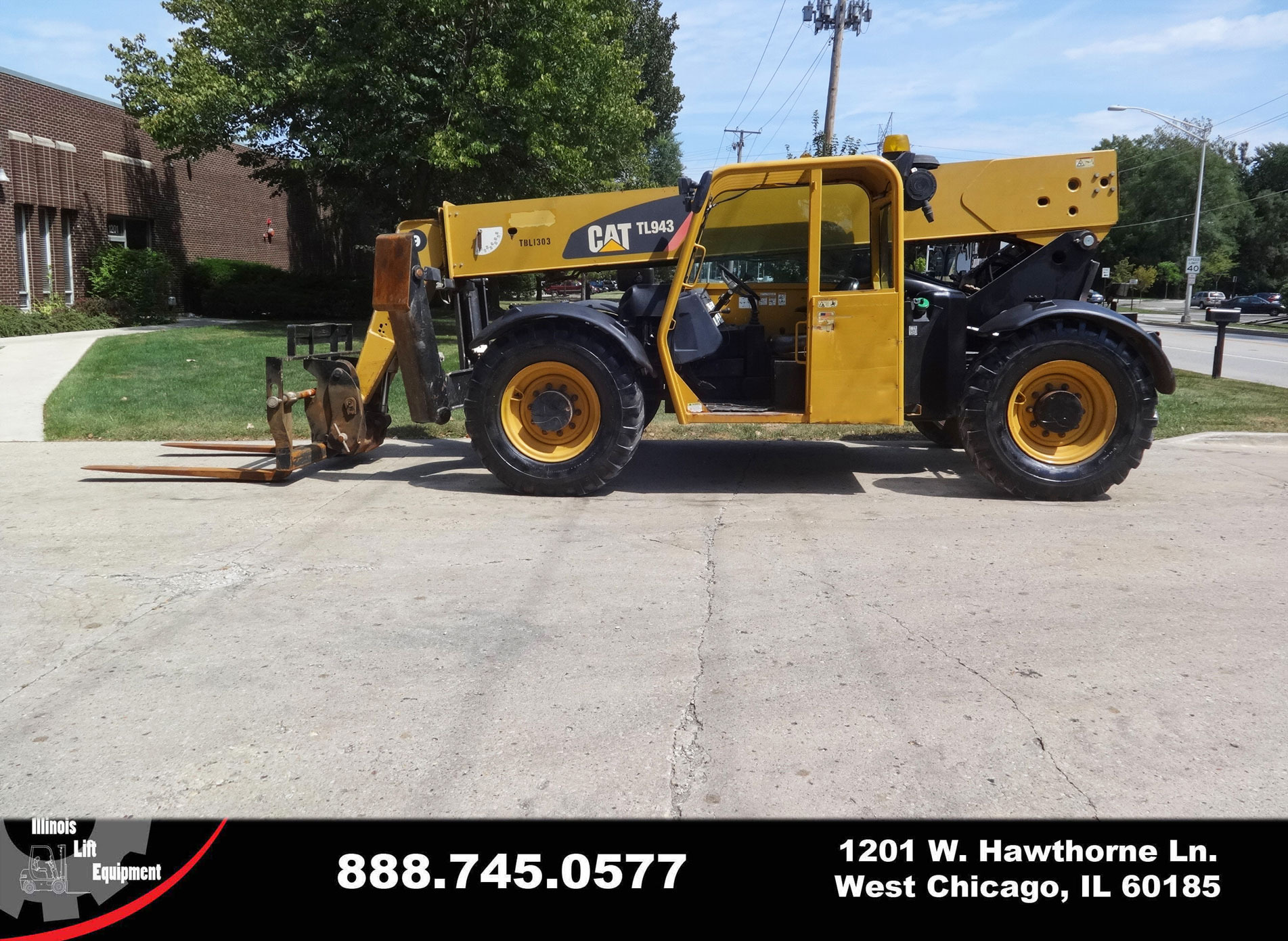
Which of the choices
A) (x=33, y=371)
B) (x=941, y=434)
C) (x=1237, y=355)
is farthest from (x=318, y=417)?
(x=1237, y=355)

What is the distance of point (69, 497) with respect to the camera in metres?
7.48

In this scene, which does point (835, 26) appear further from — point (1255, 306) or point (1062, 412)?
point (1255, 306)

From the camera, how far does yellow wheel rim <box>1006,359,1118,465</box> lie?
7277 mm

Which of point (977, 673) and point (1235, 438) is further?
point (1235, 438)

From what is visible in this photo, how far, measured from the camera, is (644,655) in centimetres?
443

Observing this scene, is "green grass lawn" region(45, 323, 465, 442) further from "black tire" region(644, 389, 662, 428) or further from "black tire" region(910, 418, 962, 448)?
"black tire" region(910, 418, 962, 448)

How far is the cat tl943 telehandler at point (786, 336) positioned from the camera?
23.8 ft

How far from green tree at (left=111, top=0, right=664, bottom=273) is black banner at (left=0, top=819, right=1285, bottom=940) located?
56.5 ft

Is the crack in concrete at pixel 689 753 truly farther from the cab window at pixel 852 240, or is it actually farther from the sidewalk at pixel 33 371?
the sidewalk at pixel 33 371

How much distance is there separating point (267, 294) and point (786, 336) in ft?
69.8

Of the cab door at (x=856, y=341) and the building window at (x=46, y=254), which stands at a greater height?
the building window at (x=46, y=254)

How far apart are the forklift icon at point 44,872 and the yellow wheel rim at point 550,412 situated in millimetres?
4903

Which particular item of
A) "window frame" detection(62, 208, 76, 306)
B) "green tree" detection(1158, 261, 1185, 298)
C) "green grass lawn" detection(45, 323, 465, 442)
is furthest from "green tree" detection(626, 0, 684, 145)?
"green tree" detection(1158, 261, 1185, 298)

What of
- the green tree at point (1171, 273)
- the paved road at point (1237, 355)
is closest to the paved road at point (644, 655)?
the paved road at point (1237, 355)
